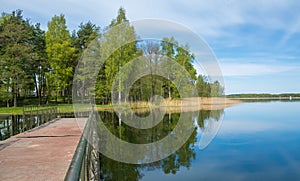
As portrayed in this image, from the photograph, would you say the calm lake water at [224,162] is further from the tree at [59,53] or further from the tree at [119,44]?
the tree at [59,53]

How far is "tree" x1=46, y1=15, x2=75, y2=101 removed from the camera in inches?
1220

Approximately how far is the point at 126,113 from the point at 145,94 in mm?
4713

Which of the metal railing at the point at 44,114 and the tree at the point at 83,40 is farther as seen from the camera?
the tree at the point at 83,40

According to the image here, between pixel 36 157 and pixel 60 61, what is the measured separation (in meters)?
Result: 27.7

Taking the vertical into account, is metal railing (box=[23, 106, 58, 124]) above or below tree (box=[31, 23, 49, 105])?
below

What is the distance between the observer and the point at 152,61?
2397cm

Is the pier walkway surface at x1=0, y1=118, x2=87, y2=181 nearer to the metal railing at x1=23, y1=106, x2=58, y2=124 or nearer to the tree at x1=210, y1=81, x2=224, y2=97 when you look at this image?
the metal railing at x1=23, y1=106, x2=58, y2=124

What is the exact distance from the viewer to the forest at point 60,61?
2434 centimetres

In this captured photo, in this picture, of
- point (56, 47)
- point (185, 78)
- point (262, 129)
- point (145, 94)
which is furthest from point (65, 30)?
point (262, 129)

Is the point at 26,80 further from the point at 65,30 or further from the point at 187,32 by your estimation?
the point at 187,32

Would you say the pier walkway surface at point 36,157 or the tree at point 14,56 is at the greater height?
the tree at point 14,56

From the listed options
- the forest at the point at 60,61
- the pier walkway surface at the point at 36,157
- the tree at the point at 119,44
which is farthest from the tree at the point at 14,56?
the pier walkway surface at the point at 36,157

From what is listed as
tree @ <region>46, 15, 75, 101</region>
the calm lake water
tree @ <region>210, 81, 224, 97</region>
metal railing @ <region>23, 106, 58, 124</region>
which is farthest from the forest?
the calm lake water

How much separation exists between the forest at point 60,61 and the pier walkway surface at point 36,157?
14.4 metres
